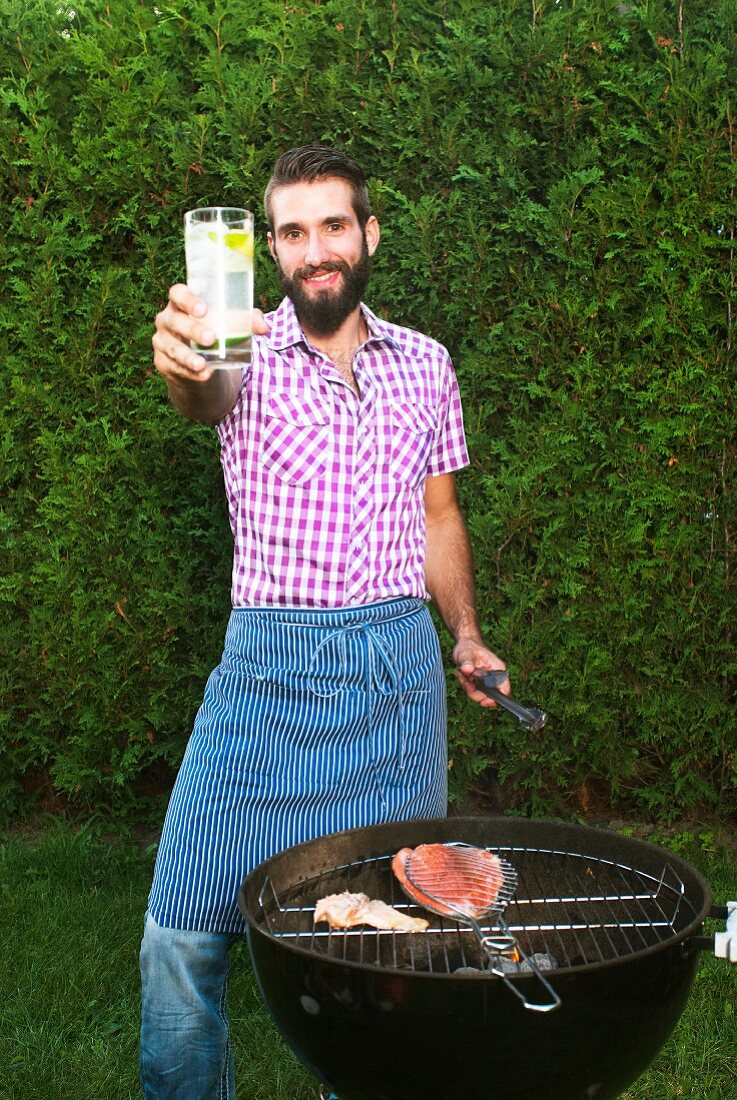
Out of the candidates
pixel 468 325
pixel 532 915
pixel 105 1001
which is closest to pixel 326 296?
pixel 532 915

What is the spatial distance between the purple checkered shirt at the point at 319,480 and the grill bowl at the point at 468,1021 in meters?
0.82

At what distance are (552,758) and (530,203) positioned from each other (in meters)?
2.13

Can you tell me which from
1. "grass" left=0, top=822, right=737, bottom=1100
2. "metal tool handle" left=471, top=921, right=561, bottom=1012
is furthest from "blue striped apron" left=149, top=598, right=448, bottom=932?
"grass" left=0, top=822, right=737, bottom=1100

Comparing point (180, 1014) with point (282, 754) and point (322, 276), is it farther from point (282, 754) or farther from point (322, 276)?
point (322, 276)

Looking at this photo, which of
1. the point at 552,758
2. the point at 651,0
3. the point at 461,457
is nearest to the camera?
the point at 461,457

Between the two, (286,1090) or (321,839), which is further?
(286,1090)

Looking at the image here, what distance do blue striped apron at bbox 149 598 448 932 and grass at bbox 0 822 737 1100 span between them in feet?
3.74

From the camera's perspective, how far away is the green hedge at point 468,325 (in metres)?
4.38

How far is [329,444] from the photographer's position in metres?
2.77

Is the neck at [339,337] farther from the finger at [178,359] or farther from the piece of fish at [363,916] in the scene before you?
the piece of fish at [363,916]

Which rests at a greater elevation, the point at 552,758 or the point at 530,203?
the point at 530,203

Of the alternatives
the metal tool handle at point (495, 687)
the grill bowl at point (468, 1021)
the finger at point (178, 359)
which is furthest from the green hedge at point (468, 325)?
the grill bowl at point (468, 1021)

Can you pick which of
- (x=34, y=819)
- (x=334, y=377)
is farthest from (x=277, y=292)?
(x=34, y=819)

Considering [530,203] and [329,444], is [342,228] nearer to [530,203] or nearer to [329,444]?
[329,444]
